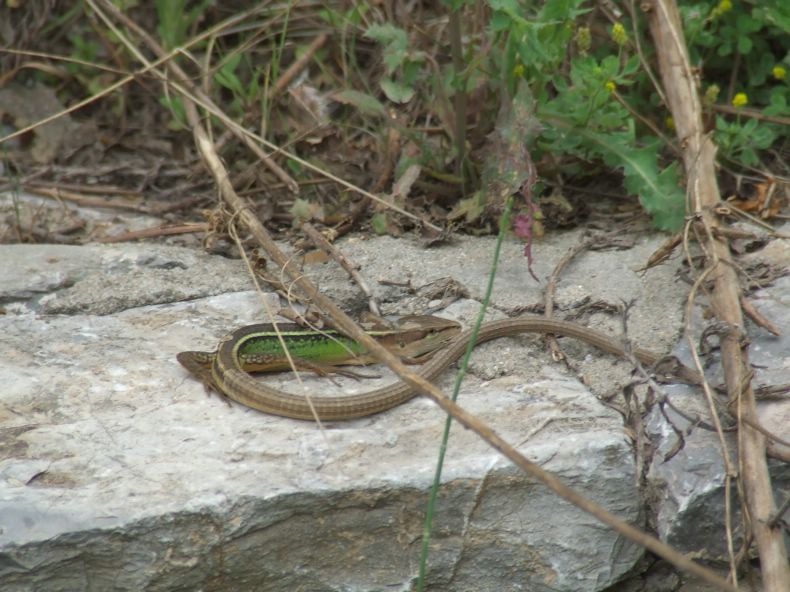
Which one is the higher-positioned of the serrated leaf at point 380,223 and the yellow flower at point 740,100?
the yellow flower at point 740,100

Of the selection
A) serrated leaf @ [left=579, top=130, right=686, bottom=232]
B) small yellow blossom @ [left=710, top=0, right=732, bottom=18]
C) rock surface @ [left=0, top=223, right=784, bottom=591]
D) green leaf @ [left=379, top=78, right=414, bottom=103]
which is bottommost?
rock surface @ [left=0, top=223, right=784, bottom=591]

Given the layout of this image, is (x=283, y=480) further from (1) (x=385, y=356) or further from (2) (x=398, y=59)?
(2) (x=398, y=59)

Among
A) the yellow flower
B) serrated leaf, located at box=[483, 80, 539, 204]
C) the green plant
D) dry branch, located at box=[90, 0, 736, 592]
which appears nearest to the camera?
dry branch, located at box=[90, 0, 736, 592]

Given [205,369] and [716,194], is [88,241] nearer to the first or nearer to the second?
[205,369]

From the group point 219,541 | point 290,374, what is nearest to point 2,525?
point 219,541

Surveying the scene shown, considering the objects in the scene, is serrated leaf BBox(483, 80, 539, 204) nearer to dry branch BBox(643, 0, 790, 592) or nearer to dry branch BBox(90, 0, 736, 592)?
dry branch BBox(643, 0, 790, 592)

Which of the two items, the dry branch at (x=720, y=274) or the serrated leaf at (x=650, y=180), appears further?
the serrated leaf at (x=650, y=180)

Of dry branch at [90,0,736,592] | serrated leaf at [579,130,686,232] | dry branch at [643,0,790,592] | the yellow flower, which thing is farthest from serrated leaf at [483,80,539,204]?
the yellow flower

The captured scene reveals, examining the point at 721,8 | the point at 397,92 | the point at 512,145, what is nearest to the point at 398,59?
the point at 397,92

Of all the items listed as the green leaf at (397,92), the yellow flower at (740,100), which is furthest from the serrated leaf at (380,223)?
the yellow flower at (740,100)

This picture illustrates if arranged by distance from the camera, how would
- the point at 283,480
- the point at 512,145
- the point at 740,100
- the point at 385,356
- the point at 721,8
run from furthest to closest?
1. the point at 721,8
2. the point at 740,100
3. the point at 512,145
4. the point at 283,480
5. the point at 385,356

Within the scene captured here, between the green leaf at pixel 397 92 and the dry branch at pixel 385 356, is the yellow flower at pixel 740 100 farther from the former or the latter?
the dry branch at pixel 385 356

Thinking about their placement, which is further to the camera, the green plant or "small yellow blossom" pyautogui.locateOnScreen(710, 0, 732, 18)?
"small yellow blossom" pyautogui.locateOnScreen(710, 0, 732, 18)
